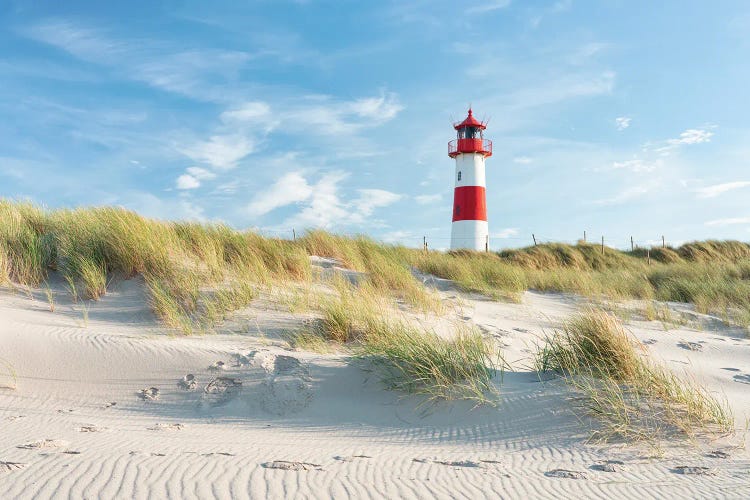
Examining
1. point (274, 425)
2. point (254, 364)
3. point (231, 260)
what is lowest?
point (274, 425)

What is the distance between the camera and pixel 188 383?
4656mm

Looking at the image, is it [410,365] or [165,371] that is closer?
[410,365]

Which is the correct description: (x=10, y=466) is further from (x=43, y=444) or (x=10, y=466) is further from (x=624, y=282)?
(x=624, y=282)

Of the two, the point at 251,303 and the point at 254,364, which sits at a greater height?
the point at 251,303

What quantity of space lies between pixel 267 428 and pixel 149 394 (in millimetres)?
1265

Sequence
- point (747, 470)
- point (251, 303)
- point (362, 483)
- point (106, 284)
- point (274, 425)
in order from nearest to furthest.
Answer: point (362, 483), point (747, 470), point (274, 425), point (251, 303), point (106, 284)

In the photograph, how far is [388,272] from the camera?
Answer: 8.62 metres

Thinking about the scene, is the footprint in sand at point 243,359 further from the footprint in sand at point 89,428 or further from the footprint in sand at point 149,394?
the footprint in sand at point 89,428

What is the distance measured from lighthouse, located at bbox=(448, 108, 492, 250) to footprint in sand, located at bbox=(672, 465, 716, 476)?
66.0ft

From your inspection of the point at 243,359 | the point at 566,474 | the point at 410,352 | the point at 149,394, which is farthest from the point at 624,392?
the point at 149,394

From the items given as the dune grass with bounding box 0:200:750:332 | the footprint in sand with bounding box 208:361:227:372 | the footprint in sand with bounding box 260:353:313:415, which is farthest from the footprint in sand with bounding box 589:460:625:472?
the dune grass with bounding box 0:200:750:332

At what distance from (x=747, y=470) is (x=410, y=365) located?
2283mm

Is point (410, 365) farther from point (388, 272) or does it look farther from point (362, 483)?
Answer: point (388, 272)

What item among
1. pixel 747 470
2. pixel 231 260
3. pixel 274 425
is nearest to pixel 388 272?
pixel 231 260
